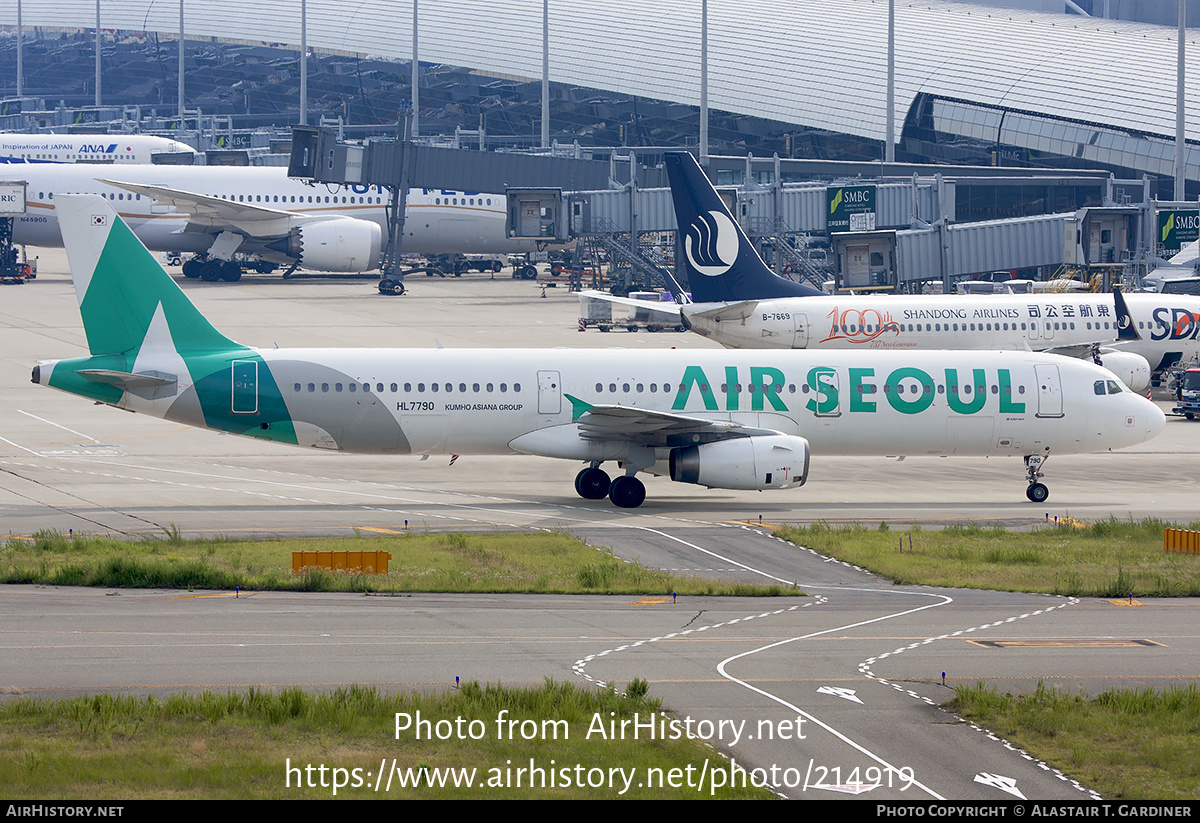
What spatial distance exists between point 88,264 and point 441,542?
11.7 metres

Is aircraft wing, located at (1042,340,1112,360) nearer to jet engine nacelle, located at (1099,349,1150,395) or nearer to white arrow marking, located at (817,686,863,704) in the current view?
jet engine nacelle, located at (1099,349,1150,395)

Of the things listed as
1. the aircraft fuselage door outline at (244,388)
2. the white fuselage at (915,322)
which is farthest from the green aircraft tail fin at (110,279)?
the white fuselage at (915,322)

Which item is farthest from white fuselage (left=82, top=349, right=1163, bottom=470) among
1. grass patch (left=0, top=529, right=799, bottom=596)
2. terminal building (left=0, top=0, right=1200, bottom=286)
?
terminal building (left=0, top=0, right=1200, bottom=286)

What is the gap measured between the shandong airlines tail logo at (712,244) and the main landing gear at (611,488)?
17.6 meters

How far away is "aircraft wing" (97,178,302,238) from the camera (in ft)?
263

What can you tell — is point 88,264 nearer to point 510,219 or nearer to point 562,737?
point 562,737

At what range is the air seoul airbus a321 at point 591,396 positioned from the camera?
110 ft

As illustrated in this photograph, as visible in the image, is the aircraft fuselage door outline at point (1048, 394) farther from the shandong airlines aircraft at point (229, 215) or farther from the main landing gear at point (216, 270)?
the main landing gear at point (216, 270)

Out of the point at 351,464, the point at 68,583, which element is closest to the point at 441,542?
the point at 68,583

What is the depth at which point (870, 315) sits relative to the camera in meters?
54.4

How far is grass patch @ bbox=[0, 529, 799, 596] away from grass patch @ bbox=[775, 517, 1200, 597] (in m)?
3.98

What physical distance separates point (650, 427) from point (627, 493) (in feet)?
6.10

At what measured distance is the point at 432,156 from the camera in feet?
287

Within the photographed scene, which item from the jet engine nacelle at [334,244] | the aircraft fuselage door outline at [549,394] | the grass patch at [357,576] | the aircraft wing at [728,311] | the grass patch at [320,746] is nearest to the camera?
the grass patch at [320,746]
